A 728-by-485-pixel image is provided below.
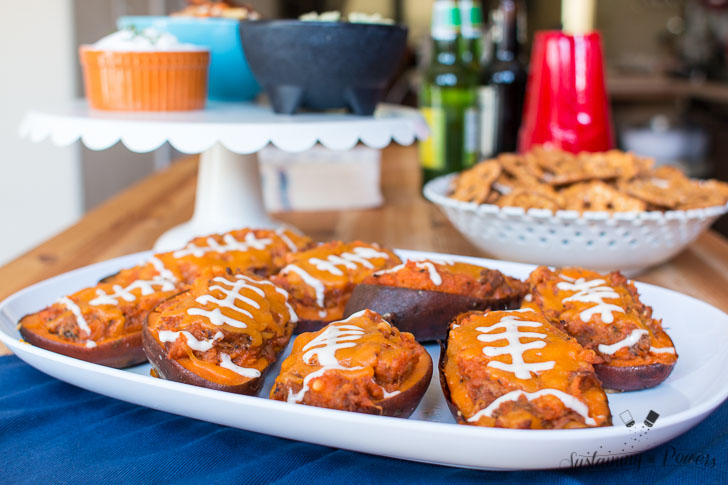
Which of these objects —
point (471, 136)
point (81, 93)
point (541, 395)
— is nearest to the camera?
point (541, 395)

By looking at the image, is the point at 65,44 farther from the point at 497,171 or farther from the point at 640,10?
the point at 640,10

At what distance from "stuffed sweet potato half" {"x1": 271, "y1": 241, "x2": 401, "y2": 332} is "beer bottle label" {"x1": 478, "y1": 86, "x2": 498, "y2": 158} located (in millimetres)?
918

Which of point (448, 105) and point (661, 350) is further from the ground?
point (448, 105)

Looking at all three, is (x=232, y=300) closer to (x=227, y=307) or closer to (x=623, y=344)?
(x=227, y=307)

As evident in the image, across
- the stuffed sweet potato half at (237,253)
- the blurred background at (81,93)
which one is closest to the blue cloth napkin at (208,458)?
the stuffed sweet potato half at (237,253)

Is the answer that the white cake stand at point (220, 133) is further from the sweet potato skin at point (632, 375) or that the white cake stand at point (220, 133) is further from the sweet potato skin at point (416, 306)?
the sweet potato skin at point (632, 375)

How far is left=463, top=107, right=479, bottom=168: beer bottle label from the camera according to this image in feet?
5.71

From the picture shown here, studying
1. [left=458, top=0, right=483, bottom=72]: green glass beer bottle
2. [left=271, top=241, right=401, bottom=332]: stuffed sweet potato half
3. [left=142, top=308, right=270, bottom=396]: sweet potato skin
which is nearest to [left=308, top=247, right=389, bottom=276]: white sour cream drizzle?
[left=271, top=241, right=401, bottom=332]: stuffed sweet potato half

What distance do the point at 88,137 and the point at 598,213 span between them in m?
0.77

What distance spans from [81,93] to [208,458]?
2.26 meters

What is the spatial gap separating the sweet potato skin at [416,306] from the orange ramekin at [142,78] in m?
0.56

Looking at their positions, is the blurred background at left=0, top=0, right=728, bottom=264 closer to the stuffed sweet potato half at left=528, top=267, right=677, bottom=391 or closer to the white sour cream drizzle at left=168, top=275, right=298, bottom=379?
the stuffed sweet potato half at left=528, top=267, right=677, bottom=391

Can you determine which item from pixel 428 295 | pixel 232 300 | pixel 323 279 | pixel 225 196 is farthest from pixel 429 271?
pixel 225 196

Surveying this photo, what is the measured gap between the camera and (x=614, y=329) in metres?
0.75
